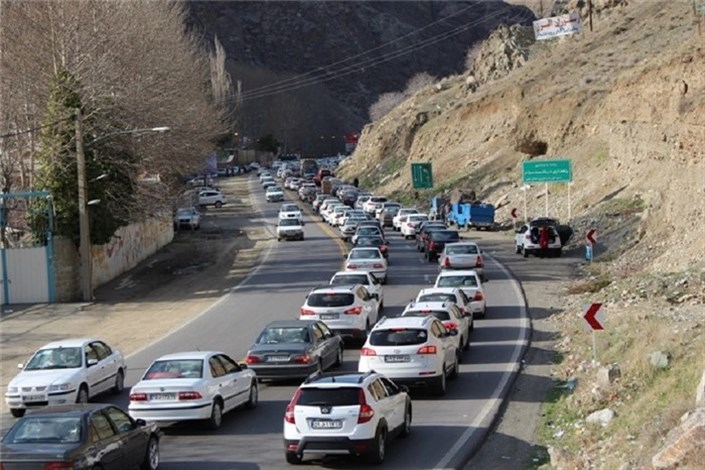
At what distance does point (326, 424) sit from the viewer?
16.4 meters

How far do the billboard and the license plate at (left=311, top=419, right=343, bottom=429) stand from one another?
83042 mm

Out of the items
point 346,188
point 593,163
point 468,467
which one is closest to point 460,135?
point 346,188

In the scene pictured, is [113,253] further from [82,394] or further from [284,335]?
[82,394]

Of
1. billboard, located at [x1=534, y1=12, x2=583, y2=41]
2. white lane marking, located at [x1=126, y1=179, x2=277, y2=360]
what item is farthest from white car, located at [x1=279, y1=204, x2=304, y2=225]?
billboard, located at [x1=534, y1=12, x2=583, y2=41]

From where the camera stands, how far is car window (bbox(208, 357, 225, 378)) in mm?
19891

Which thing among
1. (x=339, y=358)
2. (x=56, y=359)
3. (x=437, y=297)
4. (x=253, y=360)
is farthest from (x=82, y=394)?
(x=437, y=297)

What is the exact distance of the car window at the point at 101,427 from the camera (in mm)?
15273

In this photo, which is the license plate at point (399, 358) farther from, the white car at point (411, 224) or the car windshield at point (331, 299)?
the white car at point (411, 224)

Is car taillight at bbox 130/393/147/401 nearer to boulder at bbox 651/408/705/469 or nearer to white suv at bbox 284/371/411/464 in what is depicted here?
white suv at bbox 284/371/411/464

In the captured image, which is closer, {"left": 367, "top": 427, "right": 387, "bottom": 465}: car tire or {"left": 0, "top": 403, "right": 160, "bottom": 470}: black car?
{"left": 0, "top": 403, "right": 160, "bottom": 470}: black car

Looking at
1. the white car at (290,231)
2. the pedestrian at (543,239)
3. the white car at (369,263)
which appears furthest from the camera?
the white car at (290,231)

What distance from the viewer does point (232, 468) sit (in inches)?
659

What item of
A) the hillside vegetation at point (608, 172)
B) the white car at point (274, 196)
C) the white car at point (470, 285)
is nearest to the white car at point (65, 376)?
the hillside vegetation at point (608, 172)

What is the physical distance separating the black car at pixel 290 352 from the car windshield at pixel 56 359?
3485 mm
